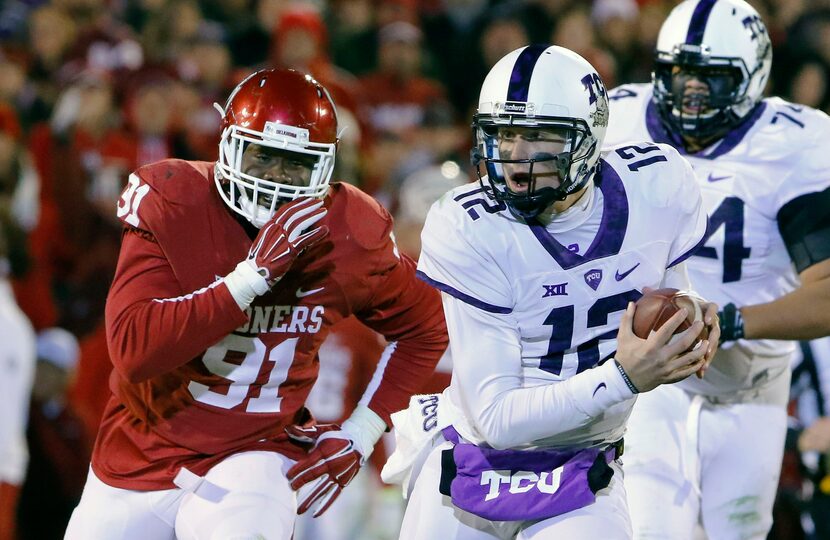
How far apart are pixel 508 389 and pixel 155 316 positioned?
34.4 inches

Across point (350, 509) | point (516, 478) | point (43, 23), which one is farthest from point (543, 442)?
point (43, 23)

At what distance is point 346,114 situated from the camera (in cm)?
674

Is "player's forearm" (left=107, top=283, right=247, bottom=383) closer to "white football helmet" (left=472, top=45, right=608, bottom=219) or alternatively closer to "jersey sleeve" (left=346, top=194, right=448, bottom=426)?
"jersey sleeve" (left=346, top=194, right=448, bottom=426)

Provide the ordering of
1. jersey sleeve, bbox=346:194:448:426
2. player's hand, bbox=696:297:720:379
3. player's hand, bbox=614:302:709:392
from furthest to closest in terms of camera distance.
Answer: jersey sleeve, bbox=346:194:448:426, player's hand, bbox=696:297:720:379, player's hand, bbox=614:302:709:392

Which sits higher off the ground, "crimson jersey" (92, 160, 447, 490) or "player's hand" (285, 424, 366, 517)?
"crimson jersey" (92, 160, 447, 490)

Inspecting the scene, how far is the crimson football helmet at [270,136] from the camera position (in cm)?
326

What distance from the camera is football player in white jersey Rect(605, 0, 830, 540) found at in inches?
147

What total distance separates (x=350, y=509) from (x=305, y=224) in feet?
8.13

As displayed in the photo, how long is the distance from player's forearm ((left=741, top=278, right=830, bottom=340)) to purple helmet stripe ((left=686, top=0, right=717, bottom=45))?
0.83 m

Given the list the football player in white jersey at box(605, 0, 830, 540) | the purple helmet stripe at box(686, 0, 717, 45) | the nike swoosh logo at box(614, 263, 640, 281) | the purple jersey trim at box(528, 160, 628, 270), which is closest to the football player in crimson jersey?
the purple jersey trim at box(528, 160, 628, 270)

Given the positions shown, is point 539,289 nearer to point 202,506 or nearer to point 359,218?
point 359,218

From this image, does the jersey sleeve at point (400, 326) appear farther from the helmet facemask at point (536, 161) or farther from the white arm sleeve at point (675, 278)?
the white arm sleeve at point (675, 278)

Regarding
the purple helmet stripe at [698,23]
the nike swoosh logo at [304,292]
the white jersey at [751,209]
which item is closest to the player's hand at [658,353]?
the nike swoosh logo at [304,292]

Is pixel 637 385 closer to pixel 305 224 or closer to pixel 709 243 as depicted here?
pixel 305 224
